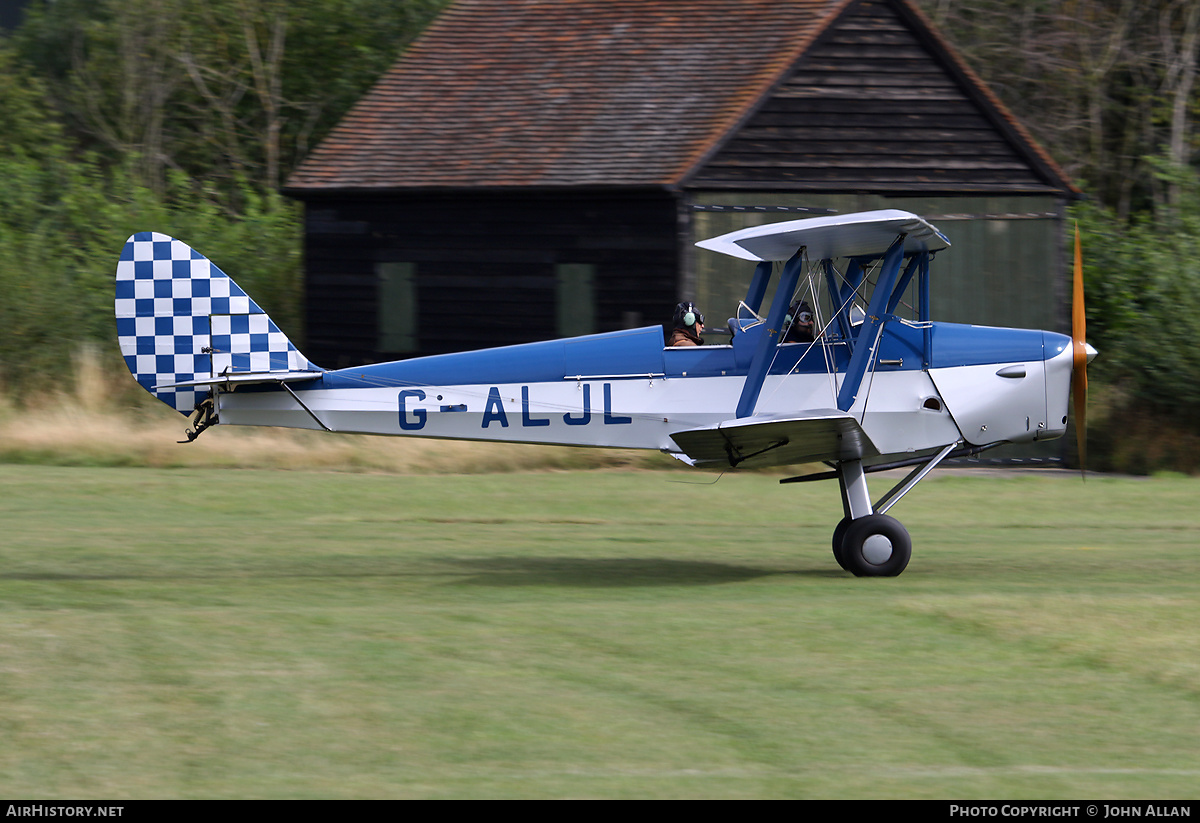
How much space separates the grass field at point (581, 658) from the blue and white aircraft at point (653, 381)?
1.18 m

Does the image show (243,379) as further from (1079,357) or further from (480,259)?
(480,259)

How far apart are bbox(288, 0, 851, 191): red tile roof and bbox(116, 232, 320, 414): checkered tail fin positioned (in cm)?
808

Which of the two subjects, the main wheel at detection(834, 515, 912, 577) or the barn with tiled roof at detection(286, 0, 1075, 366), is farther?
the barn with tiled roof at detection(286, 0, 1075, 366)

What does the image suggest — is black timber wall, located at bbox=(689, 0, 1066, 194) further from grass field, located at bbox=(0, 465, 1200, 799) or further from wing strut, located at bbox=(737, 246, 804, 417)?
wing strut, located at bbox=(737, 246, 804, 417)

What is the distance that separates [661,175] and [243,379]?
859 centimetres

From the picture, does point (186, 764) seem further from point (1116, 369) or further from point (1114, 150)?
point (1114, 150)

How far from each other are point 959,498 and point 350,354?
9.72 m

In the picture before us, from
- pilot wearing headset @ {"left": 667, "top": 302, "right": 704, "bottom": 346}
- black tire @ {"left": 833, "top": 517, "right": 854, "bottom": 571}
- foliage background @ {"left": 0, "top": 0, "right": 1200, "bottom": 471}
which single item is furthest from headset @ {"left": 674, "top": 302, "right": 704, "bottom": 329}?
foliage background @ {"left": 0, "top": 0, "right": 1200, "bottom": 471}

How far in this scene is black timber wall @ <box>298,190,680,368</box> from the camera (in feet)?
59.2

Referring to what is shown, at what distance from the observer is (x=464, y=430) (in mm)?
10438

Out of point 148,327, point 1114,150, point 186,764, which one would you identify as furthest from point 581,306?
point 1114,150

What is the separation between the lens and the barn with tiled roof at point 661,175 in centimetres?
1792

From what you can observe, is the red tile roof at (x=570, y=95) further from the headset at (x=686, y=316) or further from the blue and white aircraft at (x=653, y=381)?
A: the blue and white aircraft at (x=653, y=381)

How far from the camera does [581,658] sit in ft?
25.1
